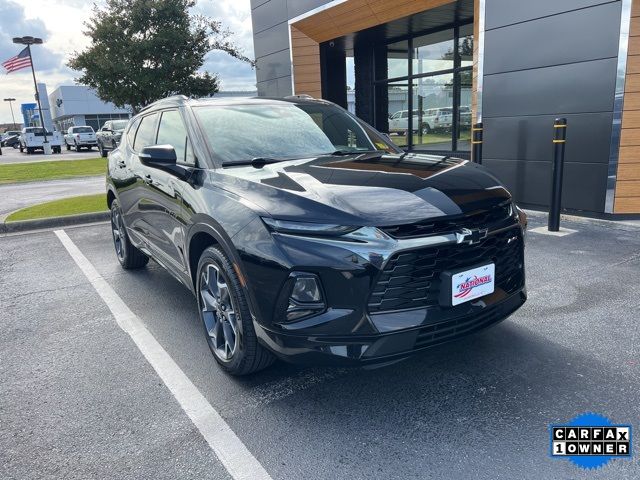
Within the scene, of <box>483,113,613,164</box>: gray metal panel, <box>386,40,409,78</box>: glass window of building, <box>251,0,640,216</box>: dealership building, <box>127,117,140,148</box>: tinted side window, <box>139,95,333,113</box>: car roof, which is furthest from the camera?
<box>386,40,409,78</box>: glass window of building

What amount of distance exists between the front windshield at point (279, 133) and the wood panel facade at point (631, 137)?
15.2 feet

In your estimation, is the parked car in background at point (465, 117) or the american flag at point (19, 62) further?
the american flag at point (19, 62)

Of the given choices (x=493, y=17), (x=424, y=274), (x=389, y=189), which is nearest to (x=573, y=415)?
(x=424, y=274)

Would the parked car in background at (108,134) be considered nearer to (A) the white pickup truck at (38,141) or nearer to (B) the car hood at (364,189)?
(A) the white pickup truck at (38,141)

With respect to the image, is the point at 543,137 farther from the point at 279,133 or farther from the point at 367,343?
the point at 367,343

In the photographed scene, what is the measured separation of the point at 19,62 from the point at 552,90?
31.2 meters

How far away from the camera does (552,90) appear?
7.79m

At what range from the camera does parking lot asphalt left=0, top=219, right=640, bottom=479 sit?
2.37 m

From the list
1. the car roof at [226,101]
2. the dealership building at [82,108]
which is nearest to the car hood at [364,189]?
the car roof at [226,101]

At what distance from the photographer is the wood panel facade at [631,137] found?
674 cm

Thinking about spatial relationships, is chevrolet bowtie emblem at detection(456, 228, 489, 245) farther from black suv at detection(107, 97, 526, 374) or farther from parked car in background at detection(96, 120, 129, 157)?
parked car in background at detection(96, 120, 129, 157)

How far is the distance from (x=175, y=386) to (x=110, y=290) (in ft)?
7.61

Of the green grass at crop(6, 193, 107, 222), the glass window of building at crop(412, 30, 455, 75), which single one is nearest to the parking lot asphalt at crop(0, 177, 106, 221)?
the green grass at crop(6, 193, 107, 222)

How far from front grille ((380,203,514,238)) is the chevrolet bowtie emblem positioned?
0.03 metres
